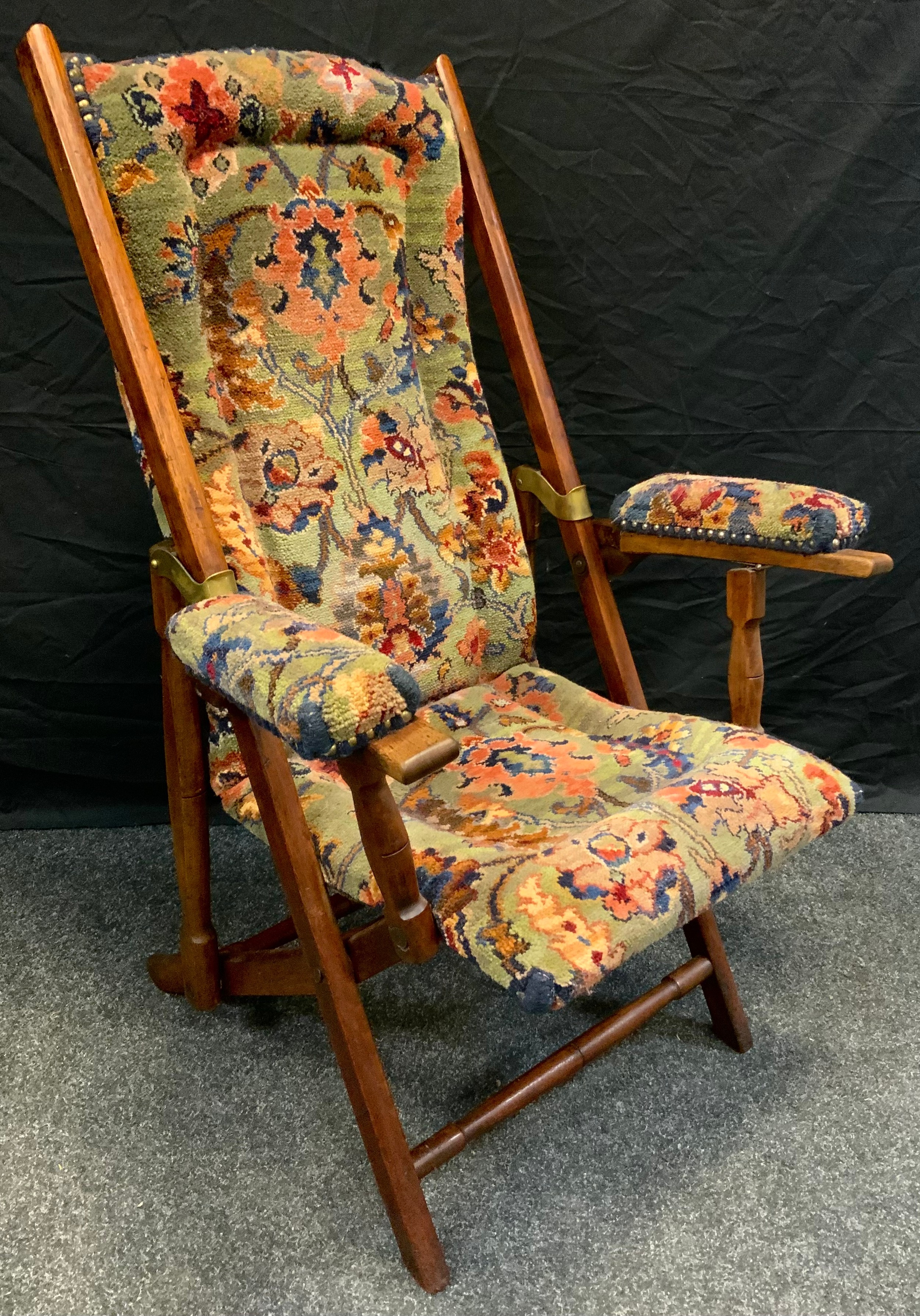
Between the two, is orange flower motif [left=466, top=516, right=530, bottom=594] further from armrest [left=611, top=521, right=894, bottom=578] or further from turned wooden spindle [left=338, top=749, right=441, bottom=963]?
turned wooden spindle [left=338, top=749, right=441, bottom=963]

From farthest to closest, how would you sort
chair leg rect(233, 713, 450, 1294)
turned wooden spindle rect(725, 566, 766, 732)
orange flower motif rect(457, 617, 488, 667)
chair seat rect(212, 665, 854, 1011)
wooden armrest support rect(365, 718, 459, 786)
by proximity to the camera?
orange flower motif rect(457, 617, 488, 667) < turned wooden spindle rect(725, 566, 766, 732) < chair leg rect(233, 713, 450, 1294) < chair seat rect(212, 665, 854, 1011) < wooden armrest support rect(365, 718, 459, 786)

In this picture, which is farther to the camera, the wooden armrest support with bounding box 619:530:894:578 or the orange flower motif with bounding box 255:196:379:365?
the orange flower motif with bounding box 255:196:379:365

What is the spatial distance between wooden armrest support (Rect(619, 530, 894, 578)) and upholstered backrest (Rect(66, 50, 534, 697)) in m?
0.23

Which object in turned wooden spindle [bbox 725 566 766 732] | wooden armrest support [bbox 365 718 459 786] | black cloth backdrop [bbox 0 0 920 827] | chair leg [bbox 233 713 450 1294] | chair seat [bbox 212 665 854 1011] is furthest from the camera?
black cloth backdrop [bbox 0 0 920 827]

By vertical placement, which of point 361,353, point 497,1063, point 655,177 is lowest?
point 497,1063

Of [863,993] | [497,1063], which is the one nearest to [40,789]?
[497,1063]

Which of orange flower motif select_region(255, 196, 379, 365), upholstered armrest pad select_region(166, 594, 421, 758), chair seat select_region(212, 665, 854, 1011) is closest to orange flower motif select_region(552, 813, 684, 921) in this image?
chair seat select_region(212, 665, 854, 1011)

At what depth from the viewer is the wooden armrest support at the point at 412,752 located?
817mm

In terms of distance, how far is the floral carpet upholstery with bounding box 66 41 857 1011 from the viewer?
997 millimetres

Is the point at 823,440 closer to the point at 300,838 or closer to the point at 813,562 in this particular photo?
the point at 813,562

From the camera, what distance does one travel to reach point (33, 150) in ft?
5.21

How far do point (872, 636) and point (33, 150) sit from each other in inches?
65.0

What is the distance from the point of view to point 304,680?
2.79 ft

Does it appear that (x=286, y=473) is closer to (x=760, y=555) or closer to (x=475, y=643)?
(x=475, y=643)
